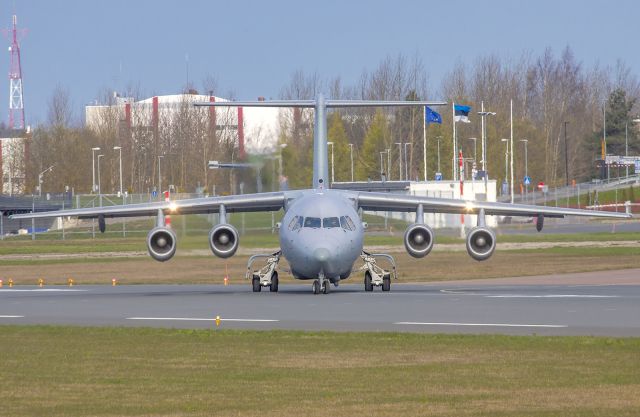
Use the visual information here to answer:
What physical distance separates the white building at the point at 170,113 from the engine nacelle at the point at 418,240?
141ft

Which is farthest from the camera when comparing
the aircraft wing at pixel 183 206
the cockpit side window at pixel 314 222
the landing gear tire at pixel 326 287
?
the aircraft wing at pixel 183 206

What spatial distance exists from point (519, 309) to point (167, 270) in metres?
26.3

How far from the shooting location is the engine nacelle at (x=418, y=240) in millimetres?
35844

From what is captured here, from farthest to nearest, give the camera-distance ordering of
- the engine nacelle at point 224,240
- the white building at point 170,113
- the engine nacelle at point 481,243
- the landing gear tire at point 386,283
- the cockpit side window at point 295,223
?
the white building at point 170,113 → the landing gear tire at point 386,283 → the engine nacelle at point 224,240 → the engine nacelle at point 481,243 → the cockpit side window at point 295,223

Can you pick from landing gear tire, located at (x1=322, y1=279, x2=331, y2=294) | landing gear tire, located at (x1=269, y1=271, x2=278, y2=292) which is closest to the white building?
landing gear tire, located at (x1=269, y1=271, x2=278, y2=292)

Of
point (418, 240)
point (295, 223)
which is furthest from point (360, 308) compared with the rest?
point (418, 240)

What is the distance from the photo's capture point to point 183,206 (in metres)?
37.7

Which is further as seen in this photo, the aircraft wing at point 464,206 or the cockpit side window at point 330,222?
the aircraft wing at point 464,206

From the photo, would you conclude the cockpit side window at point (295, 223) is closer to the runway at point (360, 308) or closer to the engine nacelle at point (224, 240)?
the runway at point (360, 308)

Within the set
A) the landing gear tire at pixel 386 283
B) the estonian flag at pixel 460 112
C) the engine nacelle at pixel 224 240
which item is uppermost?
the estonian flag at pixel 460 112

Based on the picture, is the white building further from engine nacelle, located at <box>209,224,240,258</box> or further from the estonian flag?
engine nacelle, located at <box>209,224,240,258</box>

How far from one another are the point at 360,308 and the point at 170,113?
3971 inches

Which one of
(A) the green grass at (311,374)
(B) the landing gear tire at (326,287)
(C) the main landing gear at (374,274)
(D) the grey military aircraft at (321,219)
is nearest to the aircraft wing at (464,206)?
(D) the grey military aircraft at (321,219)

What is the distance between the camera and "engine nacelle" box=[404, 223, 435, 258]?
118 ft
